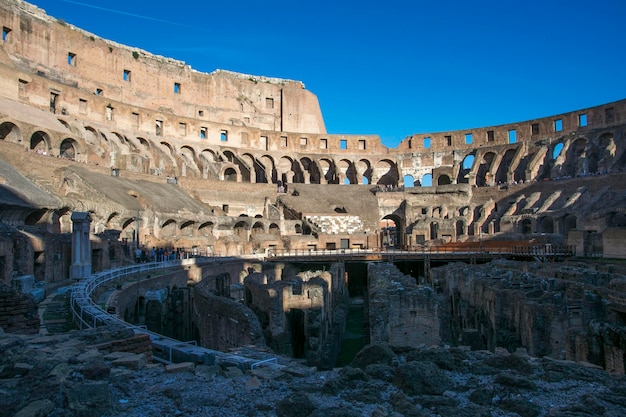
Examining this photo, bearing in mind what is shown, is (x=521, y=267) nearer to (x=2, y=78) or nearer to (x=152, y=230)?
(x=152, y=230)

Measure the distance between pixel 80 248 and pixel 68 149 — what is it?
1090 inches

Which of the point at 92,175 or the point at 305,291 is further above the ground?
the point at 92,175

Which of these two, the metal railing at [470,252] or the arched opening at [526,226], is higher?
the arched opening at [526,226]

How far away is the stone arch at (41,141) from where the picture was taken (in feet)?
123

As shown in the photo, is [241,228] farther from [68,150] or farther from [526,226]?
[526,226]

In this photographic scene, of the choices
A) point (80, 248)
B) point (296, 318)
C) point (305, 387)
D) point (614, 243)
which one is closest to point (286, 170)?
point (614, 243)

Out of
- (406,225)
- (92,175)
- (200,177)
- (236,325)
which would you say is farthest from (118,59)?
(236,325)

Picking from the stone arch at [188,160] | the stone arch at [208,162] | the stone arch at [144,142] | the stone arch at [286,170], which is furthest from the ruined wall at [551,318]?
the stone arch at [286,170]

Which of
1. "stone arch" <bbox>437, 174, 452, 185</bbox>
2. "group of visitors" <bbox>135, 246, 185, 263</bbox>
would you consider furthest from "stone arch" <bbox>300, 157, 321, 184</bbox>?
"group of visitors" <bbox>135, 246, 185, 263</bbox>

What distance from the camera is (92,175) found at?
34594mm

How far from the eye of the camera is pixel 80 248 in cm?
1764

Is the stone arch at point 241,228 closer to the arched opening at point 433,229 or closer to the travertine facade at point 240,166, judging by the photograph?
the travertine facade at point 240,166

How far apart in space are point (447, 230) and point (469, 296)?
27.1 m

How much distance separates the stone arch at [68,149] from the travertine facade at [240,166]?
16cm
